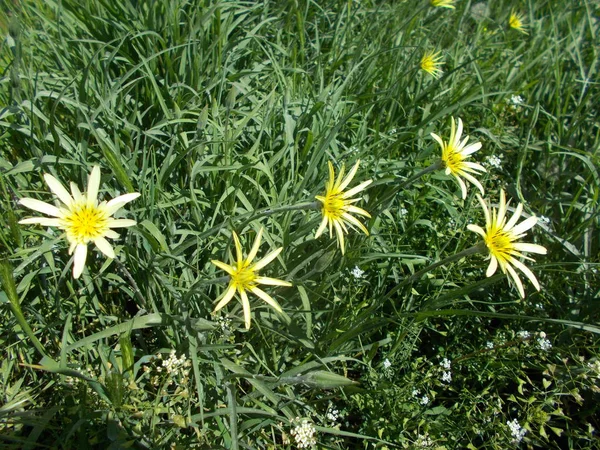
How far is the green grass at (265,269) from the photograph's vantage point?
5.76 ft

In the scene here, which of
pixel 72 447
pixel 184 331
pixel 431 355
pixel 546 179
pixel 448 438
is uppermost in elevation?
pixel 546 179

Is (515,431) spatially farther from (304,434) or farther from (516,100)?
(516,100)

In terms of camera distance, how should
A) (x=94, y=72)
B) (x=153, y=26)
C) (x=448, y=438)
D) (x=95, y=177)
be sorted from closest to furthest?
(x=95, y=177), (x=448, y=438), (x=94, y=72), (x=153, y=26)

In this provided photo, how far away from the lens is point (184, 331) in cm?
185

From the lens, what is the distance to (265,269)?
6.74 feet

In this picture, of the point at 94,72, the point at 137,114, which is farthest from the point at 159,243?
the point at 94,72

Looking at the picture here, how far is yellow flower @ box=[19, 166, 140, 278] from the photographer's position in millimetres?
1466

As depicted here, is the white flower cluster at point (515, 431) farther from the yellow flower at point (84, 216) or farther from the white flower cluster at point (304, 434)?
the yellow flower at point (84, 216)

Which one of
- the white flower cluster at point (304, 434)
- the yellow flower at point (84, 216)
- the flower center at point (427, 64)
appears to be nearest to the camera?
the yellow flower at point (84, 216)

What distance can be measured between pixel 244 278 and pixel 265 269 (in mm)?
457

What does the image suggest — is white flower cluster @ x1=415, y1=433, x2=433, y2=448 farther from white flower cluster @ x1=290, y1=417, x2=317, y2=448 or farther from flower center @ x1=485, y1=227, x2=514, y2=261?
flower center @ x1=485, y1=227, x2=514, y2=261

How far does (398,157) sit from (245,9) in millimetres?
1079

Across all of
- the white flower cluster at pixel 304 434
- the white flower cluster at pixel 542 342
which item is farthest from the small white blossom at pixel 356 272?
the white flower cluster at pixel 542 342

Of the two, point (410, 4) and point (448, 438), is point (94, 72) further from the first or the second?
point (448, 438)
